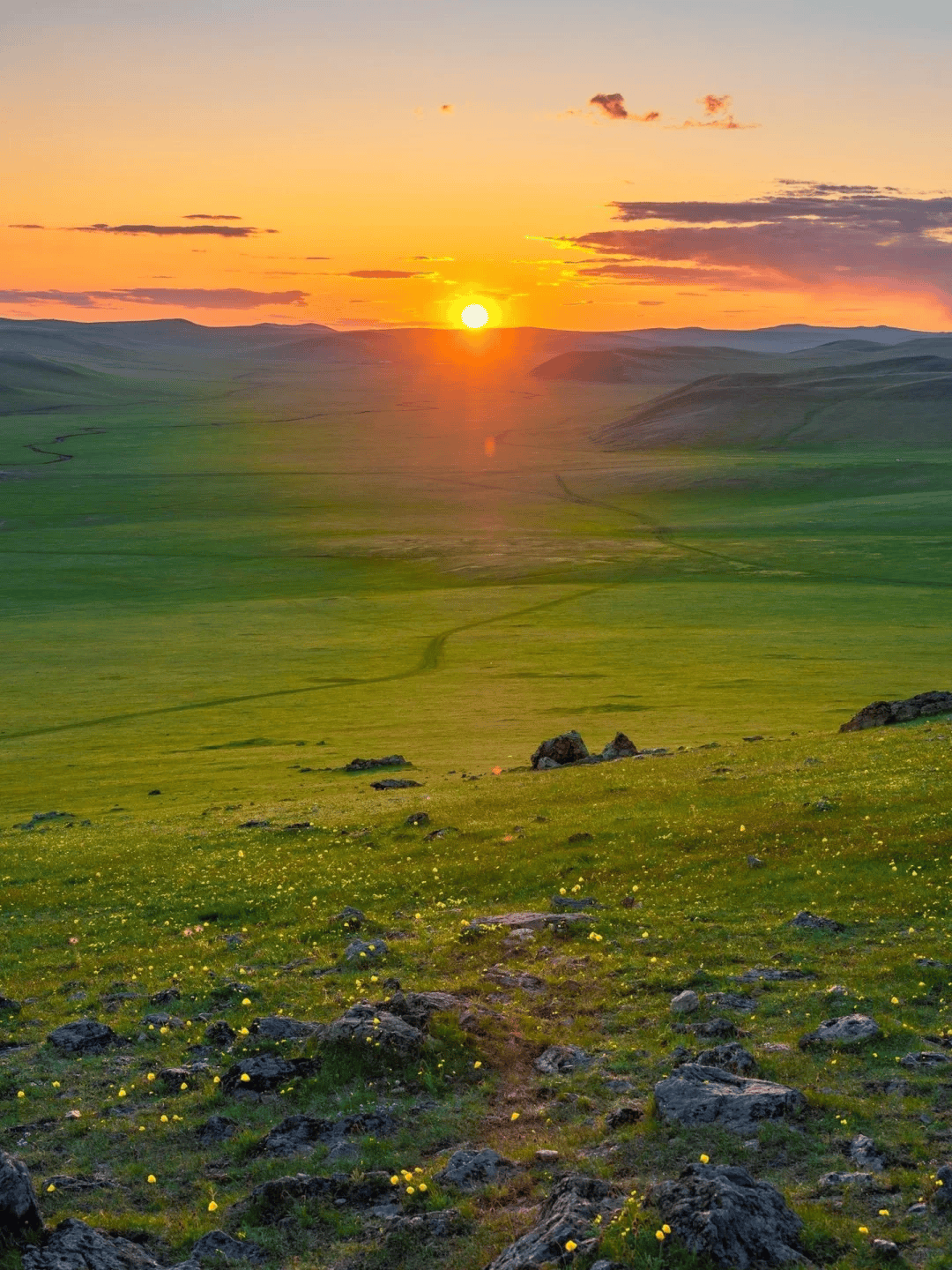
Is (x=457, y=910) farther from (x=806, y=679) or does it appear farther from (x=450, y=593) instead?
(x=450, y=593)

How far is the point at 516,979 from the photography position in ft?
73.3

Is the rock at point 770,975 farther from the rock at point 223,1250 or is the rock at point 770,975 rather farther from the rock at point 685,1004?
the rock at point 223,1250

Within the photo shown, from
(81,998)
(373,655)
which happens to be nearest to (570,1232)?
(81,998)

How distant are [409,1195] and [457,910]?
43.2 ft

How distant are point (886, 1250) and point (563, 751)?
3436cm

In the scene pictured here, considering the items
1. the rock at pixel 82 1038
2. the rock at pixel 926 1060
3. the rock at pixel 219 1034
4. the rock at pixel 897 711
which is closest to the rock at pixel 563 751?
the rock at pixel 897 711

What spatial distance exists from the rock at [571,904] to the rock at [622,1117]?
10413 millimetres

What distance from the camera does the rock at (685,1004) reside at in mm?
19984

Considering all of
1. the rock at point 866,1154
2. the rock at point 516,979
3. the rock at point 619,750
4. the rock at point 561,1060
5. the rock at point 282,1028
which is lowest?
the rock at point 619,750

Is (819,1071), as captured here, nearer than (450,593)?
Yes

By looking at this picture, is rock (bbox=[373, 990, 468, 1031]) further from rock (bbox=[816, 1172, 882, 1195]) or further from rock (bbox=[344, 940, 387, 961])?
rock (bbox=[816, 1172, 882, 1195])

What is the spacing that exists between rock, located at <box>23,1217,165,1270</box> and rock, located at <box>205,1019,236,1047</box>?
6035 millimetres

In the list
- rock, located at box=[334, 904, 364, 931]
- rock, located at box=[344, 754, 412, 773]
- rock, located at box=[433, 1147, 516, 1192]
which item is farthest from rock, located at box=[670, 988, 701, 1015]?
rock, located at box=[344, 754, 412, 773]

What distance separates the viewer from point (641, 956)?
23156 mm
